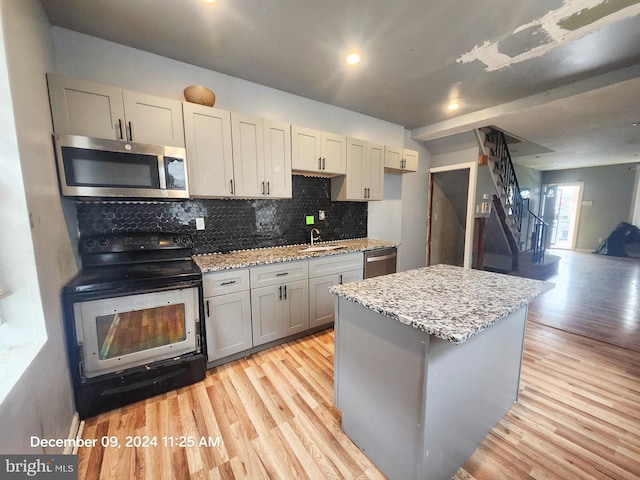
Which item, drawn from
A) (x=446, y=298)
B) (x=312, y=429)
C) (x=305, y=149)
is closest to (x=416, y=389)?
(x=446, y=298)

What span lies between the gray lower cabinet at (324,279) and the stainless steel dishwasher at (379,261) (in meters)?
0.23

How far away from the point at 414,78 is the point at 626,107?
8.52 feet

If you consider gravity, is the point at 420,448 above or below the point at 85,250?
below

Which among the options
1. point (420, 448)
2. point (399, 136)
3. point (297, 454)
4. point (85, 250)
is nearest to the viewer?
point (420, 448)

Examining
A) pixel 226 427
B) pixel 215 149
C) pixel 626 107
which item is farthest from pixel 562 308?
pixel 215 149

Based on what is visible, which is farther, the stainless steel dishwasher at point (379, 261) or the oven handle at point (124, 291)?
the stainless steel dishwasher at point (379, 261)

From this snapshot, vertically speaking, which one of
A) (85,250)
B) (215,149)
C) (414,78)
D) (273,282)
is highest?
(414,78)

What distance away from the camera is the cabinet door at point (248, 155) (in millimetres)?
2311

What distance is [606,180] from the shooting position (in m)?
7.09

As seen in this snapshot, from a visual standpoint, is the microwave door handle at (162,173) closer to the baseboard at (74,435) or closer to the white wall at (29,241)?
the white wall at (29,241)

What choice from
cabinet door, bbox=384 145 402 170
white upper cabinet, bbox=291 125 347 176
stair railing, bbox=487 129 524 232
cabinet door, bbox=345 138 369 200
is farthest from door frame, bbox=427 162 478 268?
white upper cabinet, bbox=291 125 347 176

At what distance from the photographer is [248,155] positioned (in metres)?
2.38

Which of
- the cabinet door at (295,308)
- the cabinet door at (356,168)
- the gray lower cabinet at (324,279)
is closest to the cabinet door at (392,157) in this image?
the cabinet door at (356,168)

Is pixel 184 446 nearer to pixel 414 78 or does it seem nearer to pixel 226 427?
pixel 226 427
